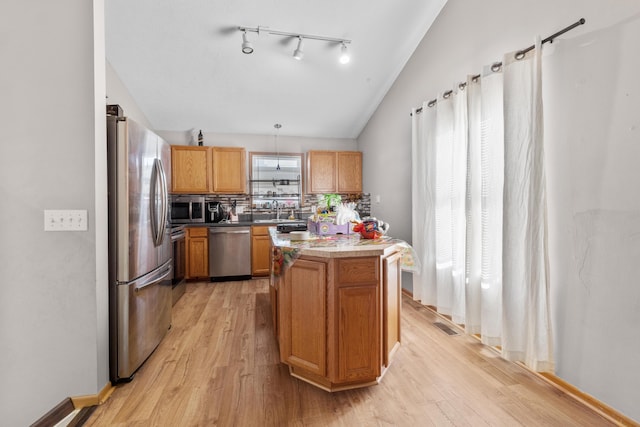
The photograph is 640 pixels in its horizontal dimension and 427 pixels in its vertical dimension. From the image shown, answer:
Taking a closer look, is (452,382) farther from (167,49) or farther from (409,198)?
(167,49)

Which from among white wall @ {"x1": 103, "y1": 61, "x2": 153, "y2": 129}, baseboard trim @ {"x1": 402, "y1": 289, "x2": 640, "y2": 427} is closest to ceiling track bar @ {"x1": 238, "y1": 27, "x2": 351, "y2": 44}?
white wall @ {"x1": 103, "y1": 61, "x2": 153, "y2": 129}

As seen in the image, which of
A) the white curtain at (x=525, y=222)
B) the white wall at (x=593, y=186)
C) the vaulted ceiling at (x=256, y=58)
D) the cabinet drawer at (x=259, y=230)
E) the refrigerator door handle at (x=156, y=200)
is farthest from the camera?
the cabinet drawer at (x=259, y=230)

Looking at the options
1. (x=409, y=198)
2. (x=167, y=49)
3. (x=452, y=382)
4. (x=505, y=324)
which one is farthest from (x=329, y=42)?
(x=452, y=382)

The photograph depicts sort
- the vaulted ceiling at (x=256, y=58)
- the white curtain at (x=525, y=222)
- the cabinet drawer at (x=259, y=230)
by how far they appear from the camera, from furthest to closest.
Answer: the cabinet drawer at (x=259, y=230) → the vaulted ceiling at (x=256, y=58) → the white curtain at (x=525, y=222)

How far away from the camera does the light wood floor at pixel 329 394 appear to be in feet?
4.94

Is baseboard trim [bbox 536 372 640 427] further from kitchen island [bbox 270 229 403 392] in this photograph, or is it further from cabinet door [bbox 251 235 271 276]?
cabinet door [bbox 251 235 271 276]

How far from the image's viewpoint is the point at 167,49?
3.05 metres

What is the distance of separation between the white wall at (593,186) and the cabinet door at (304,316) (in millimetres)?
1512

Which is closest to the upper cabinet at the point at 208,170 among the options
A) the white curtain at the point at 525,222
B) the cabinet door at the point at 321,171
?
the cabinet door at the point at 321,171

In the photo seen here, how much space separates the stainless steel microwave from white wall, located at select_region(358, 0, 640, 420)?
4.44 meters

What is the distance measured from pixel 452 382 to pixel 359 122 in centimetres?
417

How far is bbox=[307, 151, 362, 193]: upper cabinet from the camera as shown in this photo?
16.4 ft

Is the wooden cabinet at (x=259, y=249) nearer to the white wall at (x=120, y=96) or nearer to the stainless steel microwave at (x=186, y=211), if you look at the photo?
the stainless steel microwave at (x=186, y=211)

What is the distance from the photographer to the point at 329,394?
1.71m
